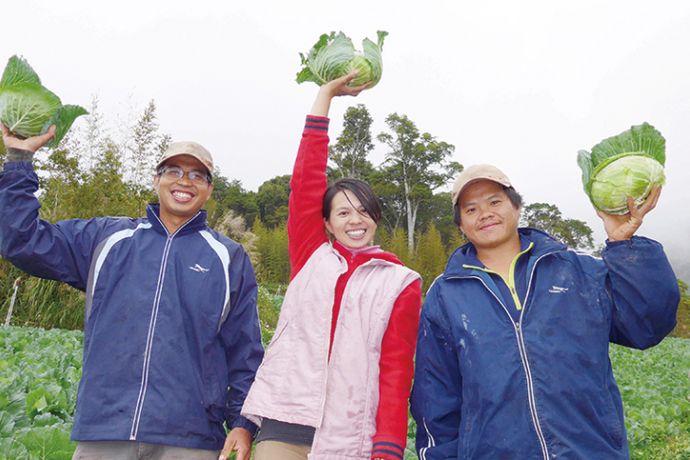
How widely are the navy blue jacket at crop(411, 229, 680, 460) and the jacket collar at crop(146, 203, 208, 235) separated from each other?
128cm

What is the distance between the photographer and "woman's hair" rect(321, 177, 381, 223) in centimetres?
246

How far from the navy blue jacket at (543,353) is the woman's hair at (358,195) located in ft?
1.70

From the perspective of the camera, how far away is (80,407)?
7.09 feet

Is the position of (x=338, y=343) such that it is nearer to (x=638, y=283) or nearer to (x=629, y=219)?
(x=638, y=283)

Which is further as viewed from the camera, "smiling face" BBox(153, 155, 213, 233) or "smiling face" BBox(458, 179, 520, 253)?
"smiling face" BBox(153, 155, 213, 233)

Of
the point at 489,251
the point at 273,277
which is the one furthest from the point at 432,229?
the point at 489,251

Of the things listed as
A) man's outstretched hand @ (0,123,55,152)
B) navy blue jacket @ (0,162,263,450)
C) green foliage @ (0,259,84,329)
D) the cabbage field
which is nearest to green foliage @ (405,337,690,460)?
the cabbage field

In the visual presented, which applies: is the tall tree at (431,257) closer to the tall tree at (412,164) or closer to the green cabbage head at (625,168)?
the tall tree at (412,164)

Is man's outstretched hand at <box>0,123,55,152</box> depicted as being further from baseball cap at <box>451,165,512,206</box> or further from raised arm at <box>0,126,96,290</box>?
baseball cap at <box>451,165,512,206</box>

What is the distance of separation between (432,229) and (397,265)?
108 ft

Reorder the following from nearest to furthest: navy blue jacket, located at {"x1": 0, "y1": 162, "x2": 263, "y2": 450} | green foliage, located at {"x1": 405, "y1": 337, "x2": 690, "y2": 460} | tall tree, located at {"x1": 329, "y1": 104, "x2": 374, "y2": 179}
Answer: navy blue jacket, located at {"x1": 0, "y1": 162, "x2": 263, "y2": 450}, green foliage, located at {"x1": 405, "y1": 337, "x2": 690, "y2": 460}, tall tree, located at {"x1": 329, "y1": 104, "x2": 374, "y2": 179}

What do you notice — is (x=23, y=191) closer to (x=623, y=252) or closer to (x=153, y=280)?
(x=153, y=280)

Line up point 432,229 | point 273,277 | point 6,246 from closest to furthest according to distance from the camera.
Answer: point 6,246 < point 273,277 < point 432,229

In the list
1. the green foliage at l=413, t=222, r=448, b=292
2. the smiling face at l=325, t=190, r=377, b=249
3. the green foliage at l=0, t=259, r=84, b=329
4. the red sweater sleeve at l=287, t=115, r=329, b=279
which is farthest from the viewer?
the green foliage at l=413, t=222, r=448, b=292
